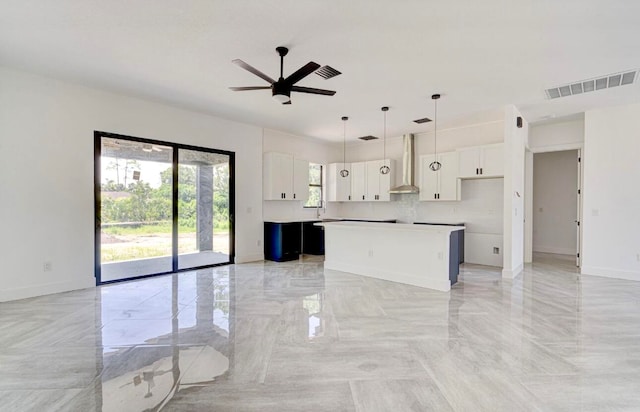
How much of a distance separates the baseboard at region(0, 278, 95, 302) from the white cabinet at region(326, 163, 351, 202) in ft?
19.0

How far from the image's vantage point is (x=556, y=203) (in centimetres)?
818

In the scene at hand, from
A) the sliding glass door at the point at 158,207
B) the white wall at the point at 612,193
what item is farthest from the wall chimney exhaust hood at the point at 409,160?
the sliding glass door at the point at 158,207

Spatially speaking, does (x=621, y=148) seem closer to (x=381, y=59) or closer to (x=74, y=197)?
(x=381, y=59)

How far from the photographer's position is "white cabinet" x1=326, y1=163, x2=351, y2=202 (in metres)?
8.70

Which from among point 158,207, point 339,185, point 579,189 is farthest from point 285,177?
point 579,189

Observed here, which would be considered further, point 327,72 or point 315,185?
point 315,185

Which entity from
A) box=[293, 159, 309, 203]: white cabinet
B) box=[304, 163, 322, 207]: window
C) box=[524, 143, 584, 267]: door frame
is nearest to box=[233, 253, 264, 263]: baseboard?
box=[293, 159, 309, 203]: white cabinet

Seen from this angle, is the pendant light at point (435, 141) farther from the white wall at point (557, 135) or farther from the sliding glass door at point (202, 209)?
the sliding glass door at point (202, 209)

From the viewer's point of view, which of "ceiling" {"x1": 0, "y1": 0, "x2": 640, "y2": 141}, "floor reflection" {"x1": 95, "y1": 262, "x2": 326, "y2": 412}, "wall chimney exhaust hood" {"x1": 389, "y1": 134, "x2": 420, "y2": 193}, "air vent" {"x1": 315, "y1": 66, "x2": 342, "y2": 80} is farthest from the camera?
"wall chimney exhaust hood" {"x1": 389, "y1": 134, "x2": 420, "y2": 193}

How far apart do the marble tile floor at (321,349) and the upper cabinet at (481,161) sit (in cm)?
250

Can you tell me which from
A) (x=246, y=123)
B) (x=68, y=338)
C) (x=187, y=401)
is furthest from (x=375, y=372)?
(x=246, y=123)

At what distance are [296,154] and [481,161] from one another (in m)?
4.26

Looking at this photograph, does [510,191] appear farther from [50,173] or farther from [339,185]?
[50,173]

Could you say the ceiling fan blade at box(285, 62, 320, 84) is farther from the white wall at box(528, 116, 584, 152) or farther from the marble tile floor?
the white wall at box(528, 116, 584, 152)
